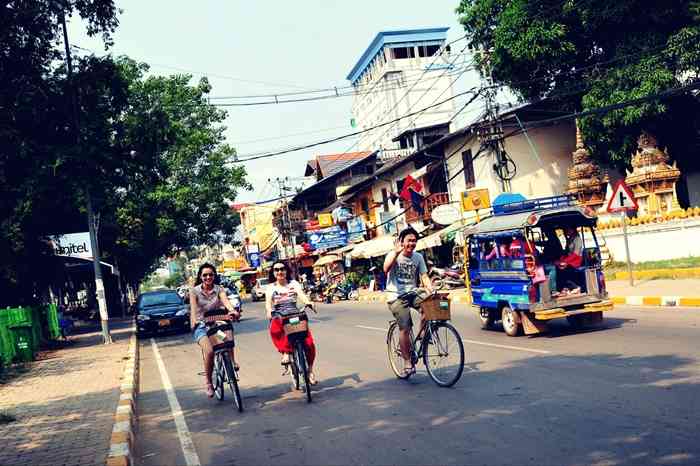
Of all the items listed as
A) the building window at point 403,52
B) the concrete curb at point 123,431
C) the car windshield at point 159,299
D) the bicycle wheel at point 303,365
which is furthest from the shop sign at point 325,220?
the bicycle wheel at point 303,365

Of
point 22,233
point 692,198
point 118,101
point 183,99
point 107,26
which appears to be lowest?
point 692,198

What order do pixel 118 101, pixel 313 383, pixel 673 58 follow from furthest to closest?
1. pixel 673 58
2. pixel 118 101
3. pixel 313 383

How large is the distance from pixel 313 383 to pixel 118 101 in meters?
15.1

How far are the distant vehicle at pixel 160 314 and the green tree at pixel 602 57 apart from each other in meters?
14.1

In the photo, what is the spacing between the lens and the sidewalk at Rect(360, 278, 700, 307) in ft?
49.8

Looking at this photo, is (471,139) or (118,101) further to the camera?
(471,139)

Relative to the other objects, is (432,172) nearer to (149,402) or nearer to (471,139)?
(471,139)

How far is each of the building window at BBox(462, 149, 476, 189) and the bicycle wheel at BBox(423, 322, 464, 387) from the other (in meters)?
26.6

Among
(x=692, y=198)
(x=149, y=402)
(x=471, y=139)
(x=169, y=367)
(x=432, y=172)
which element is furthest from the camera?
(x=432, y=172)

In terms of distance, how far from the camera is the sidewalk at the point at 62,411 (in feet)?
22.7

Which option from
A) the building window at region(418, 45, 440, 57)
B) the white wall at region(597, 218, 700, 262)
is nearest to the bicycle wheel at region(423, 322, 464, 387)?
the white wall at region(597, 218, 700, 262)

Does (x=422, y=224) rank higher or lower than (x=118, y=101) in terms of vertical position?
lower

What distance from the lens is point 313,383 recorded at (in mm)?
9352

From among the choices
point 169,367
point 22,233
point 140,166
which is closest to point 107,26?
point 140,166
